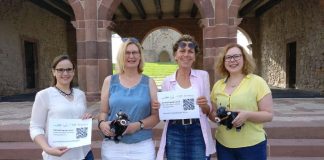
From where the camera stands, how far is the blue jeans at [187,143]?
6.57ft

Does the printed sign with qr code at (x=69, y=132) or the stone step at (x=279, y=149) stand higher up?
the printed sign with qr code at (x=69, y=132)

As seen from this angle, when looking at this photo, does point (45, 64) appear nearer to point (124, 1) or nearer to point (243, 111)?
point (124, 1)

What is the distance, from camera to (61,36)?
1501 centimetres

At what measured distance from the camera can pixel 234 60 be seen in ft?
6.49

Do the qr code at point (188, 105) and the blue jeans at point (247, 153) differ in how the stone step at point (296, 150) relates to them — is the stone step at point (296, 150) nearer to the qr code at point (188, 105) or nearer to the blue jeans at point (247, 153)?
the blue jeans at point (247, 153)

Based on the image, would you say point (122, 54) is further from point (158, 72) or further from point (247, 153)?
point (158, 72)

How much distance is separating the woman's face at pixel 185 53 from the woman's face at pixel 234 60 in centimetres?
24

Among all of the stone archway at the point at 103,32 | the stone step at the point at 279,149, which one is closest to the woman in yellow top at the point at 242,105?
the stone step at the point at 279,149

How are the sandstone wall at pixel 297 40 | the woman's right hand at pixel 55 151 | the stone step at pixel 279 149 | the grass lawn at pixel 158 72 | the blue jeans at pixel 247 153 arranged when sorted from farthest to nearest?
the grass lawn at pixel 158 72 → the sandstone wall at pixel 297 40 → the stone step at pixel 279 149 → the blue jeans at pixel 247 153 → the woman's right hand at pixel 55 151

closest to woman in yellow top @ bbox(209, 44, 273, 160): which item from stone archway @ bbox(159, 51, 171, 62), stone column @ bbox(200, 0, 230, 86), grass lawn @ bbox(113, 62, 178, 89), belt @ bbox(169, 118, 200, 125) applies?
belt @ bbox(169, 118, 200, 125)

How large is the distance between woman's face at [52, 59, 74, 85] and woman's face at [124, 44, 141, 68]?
39 cm

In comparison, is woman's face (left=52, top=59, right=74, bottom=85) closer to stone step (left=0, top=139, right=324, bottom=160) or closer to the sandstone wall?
stone step (left=0, top=139, right=324, bottom=160)

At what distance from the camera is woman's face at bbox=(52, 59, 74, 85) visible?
199 centimetres

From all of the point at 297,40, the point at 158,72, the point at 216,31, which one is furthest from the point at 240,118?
the point at 158,72
